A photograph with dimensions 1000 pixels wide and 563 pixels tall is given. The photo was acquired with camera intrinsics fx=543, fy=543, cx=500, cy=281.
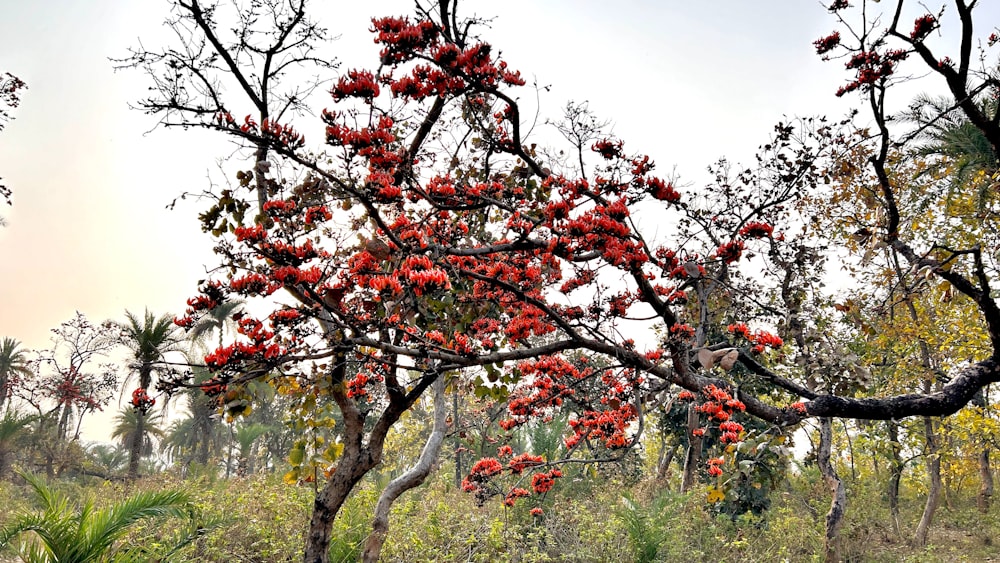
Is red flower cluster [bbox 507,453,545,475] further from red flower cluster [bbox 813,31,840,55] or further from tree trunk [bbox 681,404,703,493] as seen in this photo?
tree trunk [bbox 681,404,703,493]

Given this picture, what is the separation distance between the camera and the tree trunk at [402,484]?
5.47m

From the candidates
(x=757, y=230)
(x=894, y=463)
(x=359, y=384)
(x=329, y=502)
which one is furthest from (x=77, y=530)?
(x=894, y=463)

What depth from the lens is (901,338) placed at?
8.96 metres

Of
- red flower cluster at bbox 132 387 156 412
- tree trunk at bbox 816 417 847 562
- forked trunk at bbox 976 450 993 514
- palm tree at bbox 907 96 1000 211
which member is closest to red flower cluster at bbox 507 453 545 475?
red flower cluster at bbox 132 387 156 412

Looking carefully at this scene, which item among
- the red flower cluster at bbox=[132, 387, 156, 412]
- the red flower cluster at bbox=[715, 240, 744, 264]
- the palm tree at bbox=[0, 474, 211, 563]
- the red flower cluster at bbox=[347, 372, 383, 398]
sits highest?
the red flower cluster at bbox=[715, 240, 744, 264]

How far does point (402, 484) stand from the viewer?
5789mm

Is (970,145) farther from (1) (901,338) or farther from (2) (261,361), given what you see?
(2) (261,361)

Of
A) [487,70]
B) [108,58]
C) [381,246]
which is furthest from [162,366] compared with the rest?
[108,58]

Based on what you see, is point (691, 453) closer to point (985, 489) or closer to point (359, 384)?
point (359, 384)

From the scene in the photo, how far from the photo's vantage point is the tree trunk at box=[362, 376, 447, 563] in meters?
5.47

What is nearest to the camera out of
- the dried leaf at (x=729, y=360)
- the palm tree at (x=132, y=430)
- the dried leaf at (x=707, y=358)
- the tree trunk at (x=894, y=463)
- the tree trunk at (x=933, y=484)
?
the dried leaf at (x=729, y=360)

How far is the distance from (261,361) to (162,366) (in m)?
0.61

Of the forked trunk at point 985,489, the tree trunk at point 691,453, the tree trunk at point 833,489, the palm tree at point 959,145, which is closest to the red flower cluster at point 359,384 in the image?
the tree trunk at point 833,489

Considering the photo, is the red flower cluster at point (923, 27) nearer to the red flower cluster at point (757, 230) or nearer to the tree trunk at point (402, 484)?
the red flower cluster at point (757, 230)
